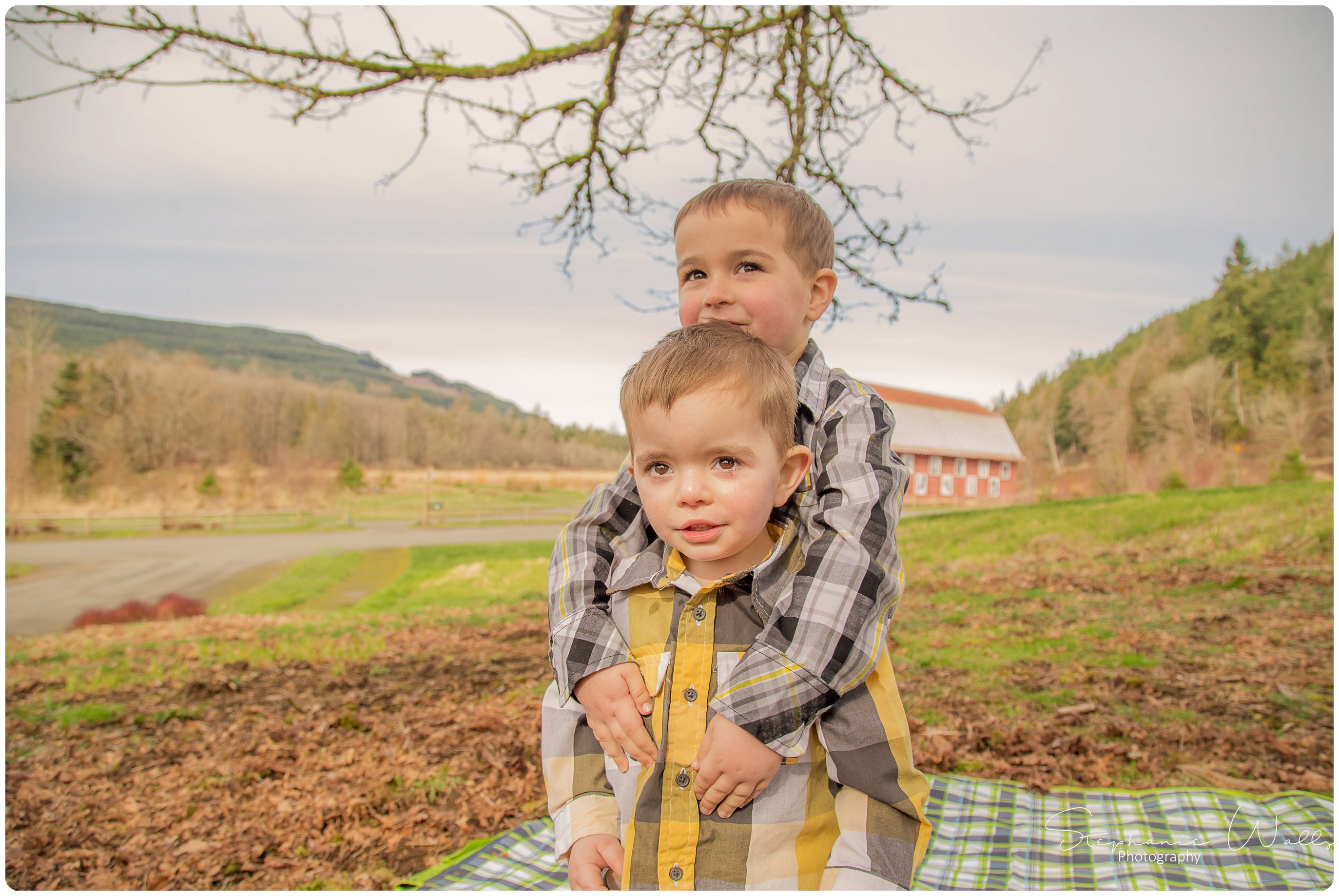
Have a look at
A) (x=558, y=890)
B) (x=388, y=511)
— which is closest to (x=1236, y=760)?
(x=558, y=890)

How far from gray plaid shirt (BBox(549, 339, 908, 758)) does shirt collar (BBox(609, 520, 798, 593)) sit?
27 millimetres

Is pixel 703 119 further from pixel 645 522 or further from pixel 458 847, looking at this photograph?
pixel 458 847

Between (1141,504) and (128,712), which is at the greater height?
(1141,504)

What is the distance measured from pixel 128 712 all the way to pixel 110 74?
4090 millimetres

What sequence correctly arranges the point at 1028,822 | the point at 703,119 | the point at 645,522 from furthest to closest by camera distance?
the point at 703,119 → the point at 1028,822 → the point at 645,522

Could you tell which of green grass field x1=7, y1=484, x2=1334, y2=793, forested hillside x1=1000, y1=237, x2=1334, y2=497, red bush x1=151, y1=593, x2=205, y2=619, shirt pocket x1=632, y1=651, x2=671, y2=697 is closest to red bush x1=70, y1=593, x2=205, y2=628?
red bush x1=151, y1=593, x2=205, y2=619

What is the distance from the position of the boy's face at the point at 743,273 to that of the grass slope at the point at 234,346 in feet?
45.2

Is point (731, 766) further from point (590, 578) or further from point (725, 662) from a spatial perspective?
point (590, 578)

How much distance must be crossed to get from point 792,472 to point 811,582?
A: 250 mm

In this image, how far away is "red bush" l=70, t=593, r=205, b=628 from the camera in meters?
11.1

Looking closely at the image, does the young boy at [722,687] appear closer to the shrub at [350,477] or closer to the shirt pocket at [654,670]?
the shirt pocket at [654,670]

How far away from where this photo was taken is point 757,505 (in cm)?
138

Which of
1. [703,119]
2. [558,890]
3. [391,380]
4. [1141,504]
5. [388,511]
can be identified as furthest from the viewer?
[391,380]
